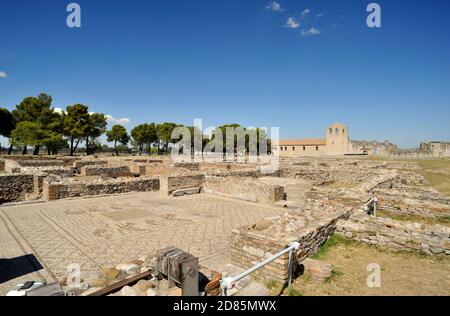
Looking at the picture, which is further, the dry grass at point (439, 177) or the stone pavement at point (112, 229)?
the dry grass at point (439, 177)

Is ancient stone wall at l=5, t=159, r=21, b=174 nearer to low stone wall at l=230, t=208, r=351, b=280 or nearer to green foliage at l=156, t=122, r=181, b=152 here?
low stone wall at l=230, t=208, r=351, b=280

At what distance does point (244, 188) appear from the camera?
13859 millimetres

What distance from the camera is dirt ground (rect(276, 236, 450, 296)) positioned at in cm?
436

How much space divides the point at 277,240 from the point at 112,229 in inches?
226

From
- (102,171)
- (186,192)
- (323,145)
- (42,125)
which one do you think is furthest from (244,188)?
(323,145)

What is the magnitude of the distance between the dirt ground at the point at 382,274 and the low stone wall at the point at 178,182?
9.69 meters

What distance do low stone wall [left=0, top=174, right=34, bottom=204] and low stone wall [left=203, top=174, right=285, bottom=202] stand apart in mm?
9456

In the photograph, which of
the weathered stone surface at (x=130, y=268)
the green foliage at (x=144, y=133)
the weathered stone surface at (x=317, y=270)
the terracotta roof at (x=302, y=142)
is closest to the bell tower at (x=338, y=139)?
the terracotta roof at (x=302, y=142)

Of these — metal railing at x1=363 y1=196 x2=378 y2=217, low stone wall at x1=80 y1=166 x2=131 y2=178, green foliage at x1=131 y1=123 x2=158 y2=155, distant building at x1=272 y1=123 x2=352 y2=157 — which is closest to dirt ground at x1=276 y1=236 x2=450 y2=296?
metal railing at x1=363 y1=196 x2=378 y2=217

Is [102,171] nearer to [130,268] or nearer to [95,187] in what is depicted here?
[95,187]

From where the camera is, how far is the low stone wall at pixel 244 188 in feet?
41.8

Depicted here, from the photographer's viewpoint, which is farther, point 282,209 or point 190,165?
point 190,165

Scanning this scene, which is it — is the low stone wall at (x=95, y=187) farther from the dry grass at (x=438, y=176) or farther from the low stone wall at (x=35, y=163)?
the dry grass at (x=438, y=176)
